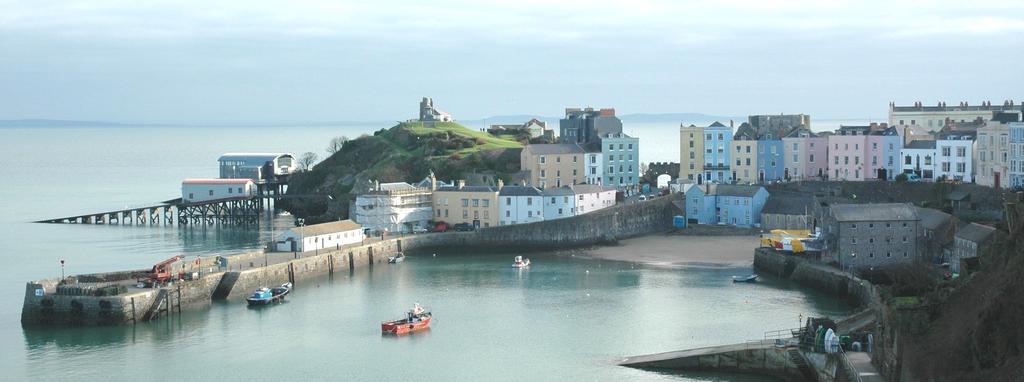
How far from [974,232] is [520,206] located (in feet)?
88.8

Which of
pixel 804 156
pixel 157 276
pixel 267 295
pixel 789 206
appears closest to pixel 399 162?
pixel 804 156

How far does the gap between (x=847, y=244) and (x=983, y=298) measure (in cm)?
2393

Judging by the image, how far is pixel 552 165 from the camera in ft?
258

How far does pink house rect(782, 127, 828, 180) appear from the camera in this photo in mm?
76688

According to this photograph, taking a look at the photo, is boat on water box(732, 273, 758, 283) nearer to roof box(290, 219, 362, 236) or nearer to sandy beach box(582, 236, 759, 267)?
sandy beach box(582, 236, 759, 267)

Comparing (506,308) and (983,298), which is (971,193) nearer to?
(506,308)

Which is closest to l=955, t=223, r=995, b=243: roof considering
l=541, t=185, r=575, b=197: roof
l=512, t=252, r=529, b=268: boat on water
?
l=512, t=252, r=529, b=268: boat on water

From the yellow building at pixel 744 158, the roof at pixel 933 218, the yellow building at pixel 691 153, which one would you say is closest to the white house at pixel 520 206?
the yellow building at pixel 691 153

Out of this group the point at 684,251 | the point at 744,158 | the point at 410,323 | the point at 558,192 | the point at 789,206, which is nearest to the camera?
the point at 410,323

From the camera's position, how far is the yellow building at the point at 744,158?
77188 millimetres

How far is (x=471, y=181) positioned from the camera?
78438 millimetres

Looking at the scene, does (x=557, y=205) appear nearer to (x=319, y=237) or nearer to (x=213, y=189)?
(x=319, y=237)

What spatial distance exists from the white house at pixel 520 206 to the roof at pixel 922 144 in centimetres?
2088

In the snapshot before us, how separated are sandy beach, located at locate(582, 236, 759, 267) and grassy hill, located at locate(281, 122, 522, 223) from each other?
48.3 feet
